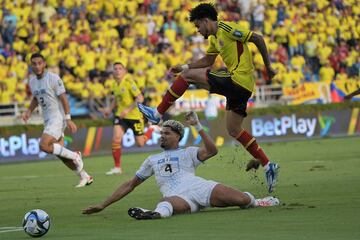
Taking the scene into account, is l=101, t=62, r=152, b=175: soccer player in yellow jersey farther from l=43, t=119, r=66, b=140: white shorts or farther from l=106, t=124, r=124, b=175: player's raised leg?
l=43, t=119, r=66, b=140: white shorts

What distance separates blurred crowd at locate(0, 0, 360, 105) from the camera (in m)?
32.1

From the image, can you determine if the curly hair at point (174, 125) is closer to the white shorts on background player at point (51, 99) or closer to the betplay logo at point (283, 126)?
the white shorts on background player at point (51, 99)

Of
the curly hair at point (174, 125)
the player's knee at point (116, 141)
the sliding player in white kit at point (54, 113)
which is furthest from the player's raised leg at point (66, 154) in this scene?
the curly hair at point (174, 125)

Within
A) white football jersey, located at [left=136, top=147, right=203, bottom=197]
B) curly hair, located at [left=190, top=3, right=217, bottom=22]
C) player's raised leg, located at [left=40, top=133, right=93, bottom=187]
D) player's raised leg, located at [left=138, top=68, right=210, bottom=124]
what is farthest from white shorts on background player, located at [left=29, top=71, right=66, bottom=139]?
white football jersey, located at [left=136, top=147, right=203, bottom=197]

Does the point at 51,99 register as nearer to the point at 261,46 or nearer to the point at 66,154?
the point at 66,154

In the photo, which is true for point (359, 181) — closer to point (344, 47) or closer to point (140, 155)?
point (140, 155)

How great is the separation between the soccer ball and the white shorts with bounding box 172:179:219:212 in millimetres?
2085

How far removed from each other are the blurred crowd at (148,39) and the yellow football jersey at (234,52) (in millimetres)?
17204

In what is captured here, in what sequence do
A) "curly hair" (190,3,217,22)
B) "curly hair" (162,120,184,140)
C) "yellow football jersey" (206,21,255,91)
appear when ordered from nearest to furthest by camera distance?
"curly hair" (162,120,184,140)
"curly hair" (190,3,217,22)
"yellow football jersey" (206,21,255,91)

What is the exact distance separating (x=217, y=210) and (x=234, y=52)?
238cm

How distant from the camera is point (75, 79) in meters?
31.9

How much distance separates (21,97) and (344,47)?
49.0 feet

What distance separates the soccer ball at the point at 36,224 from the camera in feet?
34.0

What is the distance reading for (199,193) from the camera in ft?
39.3
